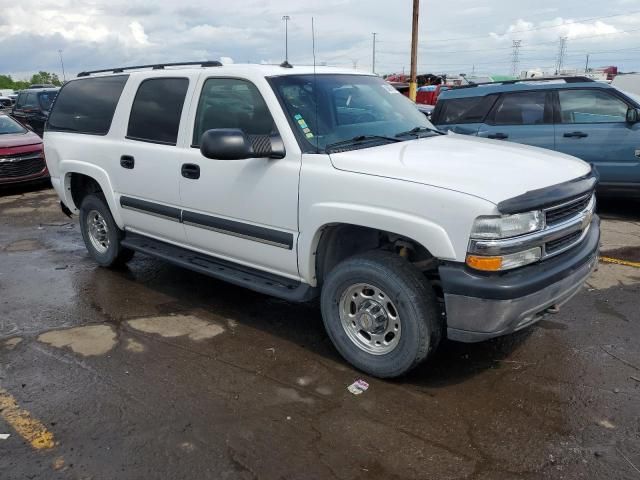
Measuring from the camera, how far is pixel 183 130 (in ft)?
14.3

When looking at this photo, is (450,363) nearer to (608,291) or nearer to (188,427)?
(188,427)

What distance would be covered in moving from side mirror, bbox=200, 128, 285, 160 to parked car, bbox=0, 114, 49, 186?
8473mm

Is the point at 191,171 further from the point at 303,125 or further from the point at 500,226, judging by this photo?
the point at 500,226

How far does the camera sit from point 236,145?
3.46 m

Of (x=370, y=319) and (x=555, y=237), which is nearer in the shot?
(x=555, y=237)

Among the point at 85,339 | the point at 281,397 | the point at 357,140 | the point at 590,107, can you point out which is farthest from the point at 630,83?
the point at 85,339

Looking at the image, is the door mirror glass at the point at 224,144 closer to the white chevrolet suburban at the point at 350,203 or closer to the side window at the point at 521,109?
the white chevrolet suburban at the point at 350,203

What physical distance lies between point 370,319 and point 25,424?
81.1 inches

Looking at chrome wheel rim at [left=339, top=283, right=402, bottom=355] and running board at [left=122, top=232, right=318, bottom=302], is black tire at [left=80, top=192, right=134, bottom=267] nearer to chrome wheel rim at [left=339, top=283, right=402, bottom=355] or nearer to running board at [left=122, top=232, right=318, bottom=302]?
running board at [left=122, top=232, right=318, bottom=302]

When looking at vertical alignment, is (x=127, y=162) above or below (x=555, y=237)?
above

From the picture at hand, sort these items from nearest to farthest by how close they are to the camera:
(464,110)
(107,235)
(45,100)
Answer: (107,235) → (464,110) → (45,100)

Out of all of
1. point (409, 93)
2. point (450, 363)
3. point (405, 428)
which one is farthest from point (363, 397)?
point (409, 93)

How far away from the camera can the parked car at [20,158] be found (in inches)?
405

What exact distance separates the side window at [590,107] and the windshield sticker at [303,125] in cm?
530
